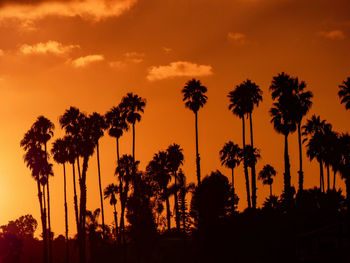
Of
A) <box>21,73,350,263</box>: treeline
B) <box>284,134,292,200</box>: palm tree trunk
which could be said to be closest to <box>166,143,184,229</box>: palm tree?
<box>21,73,350,263</box>: treeline

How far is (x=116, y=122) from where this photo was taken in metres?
103

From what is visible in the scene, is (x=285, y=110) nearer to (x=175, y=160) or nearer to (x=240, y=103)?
(x=240, y=103)

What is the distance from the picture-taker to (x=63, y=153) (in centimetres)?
10431

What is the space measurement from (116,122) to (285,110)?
99.1 feet

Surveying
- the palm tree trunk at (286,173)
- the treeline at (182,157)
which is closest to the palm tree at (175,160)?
the treeline at (182,157)

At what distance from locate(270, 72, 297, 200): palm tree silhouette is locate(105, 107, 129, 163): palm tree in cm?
2759

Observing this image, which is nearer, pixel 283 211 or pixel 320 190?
pixel 283 211

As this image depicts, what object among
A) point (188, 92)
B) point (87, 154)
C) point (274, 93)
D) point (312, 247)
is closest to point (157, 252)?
point (87, 154)

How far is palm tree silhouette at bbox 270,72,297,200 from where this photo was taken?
3182 inches

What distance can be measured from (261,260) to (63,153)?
149 ft

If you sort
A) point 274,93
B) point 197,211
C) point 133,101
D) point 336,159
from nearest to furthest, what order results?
point 197,211 < point 274,93 < point 336,159 < point 133,101

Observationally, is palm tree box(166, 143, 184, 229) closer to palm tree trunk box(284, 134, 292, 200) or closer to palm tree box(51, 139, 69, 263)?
palm tree box(51, 139, 69, 263)

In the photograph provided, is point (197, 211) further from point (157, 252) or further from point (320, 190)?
point (320, 190)

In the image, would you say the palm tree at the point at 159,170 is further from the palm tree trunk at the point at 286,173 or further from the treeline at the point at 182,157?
the palm tree trunk at the point at 286,173
